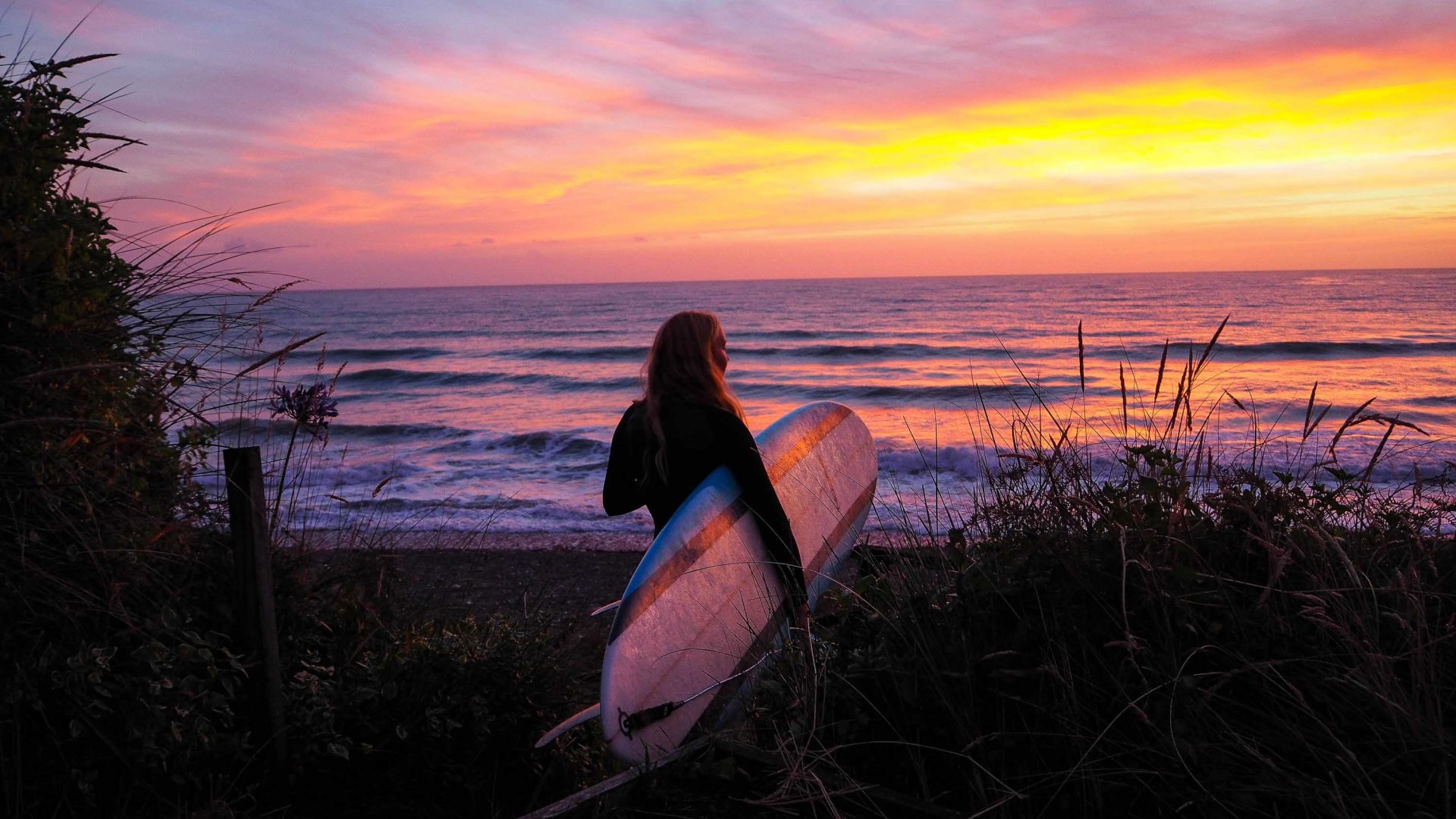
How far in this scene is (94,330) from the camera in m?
2.50

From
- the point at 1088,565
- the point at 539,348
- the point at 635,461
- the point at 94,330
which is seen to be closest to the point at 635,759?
the point at 635,461

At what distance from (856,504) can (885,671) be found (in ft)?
8.65

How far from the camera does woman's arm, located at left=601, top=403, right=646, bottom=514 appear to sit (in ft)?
11.9

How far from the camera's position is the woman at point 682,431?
11.6 feet

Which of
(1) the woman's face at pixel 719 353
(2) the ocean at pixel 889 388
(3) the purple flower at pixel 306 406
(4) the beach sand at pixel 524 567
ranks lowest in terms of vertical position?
(4) the beach sand at pixel 524 567

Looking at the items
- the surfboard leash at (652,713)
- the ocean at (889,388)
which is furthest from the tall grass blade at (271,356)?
the surfboard leash at (652,713)

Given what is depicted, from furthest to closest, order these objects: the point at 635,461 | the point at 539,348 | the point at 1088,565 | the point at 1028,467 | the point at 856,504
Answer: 1. the point at 539,348
2. the point at 856,504
3. the point at 635,461
4. the point at 1028,467
5. the point at 1088,565

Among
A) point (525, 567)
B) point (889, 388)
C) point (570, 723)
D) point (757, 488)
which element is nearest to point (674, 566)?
point (757, 488)

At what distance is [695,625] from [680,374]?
974 millimetres

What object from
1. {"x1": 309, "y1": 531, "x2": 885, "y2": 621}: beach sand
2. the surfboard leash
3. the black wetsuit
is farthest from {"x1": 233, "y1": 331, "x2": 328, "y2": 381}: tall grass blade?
{"x1": 309, "y1": 531, "x2": 885, "y2": 621}: beach sand

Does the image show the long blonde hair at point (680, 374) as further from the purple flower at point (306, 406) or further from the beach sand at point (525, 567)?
the beach sand at point (525, 567)

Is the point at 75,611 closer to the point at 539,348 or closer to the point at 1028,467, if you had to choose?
the point at 1028,467

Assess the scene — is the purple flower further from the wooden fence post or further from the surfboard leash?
the surfboard leash

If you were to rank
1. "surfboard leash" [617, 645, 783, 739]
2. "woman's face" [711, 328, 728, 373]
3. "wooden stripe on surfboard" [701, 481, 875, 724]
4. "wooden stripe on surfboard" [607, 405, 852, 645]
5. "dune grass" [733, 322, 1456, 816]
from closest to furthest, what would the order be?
"dune grass" [733, 322, 1456, 816], "surfboard leash" [617, 645, 783, 739], "wooden stripe on surfboard" [607, 405, 852, 645], "wooden stripe on surfboard" [701, 481, 875, 724], "woman's face" [711, 328, 728, 373]
